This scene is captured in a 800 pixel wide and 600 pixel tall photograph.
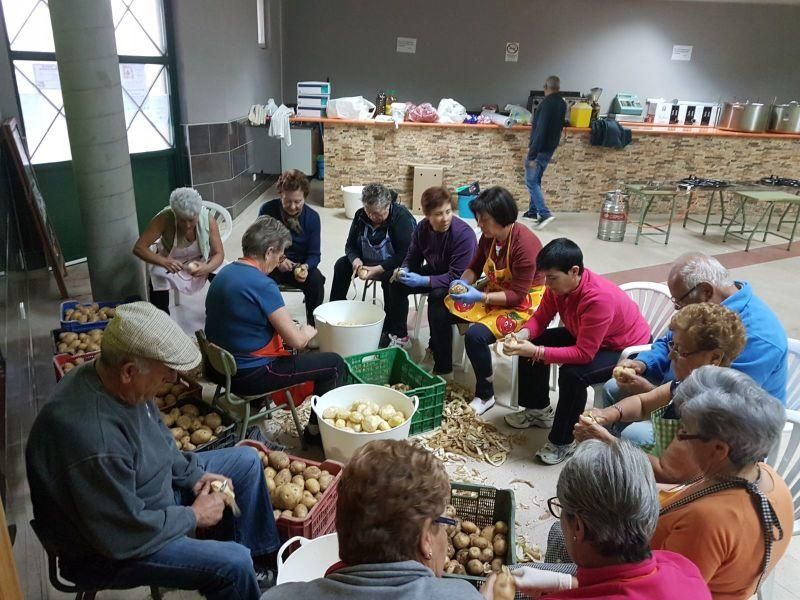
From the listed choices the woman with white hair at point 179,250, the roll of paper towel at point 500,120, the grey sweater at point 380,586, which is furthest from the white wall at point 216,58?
the grey sweater at point 380,586

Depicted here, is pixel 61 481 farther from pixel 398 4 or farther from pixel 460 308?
pixel 398 4

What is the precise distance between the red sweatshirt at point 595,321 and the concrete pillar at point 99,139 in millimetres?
2701

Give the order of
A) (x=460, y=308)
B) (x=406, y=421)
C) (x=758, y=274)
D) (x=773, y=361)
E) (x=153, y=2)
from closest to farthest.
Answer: (x=773, y=361) → (x=406, y=421) → (x=460, y=308) → (x=153, y=2) → (x=758, y=274)

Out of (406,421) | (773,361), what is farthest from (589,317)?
(406,421)

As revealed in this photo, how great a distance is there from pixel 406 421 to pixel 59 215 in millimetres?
4170

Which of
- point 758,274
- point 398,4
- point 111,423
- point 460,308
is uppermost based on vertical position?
point 398,4

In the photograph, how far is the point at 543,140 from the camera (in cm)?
726

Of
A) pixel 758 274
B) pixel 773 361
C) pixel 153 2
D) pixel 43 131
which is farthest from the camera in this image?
pixel 758 274

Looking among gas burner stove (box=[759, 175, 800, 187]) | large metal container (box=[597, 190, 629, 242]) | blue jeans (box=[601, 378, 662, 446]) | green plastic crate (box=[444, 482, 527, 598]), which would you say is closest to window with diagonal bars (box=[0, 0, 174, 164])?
green plastic crate (box=[444, 482, 527, 598])

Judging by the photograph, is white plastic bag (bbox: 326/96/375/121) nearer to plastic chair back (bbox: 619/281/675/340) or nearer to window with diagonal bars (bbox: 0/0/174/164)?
window with diagonal bars (bbox: 0/0/174/164)

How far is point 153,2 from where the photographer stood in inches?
209

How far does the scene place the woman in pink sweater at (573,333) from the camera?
2730mm

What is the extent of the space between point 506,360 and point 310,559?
2366 mm

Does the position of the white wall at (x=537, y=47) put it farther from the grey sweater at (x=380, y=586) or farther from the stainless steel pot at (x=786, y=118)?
the grey sweater at (x=380, y=586)
